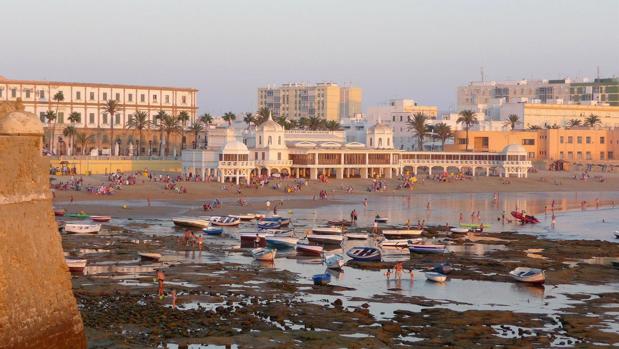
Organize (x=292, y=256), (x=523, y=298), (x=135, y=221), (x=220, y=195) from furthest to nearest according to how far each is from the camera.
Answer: (x=220, y=195) < (x=135, y=221) < (x=292, y=256) < (x=523, y=298)

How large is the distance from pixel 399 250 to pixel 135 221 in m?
26.4

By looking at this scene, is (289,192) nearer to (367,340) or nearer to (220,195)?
(220,195)

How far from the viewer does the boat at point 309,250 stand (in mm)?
65938

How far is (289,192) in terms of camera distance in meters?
117

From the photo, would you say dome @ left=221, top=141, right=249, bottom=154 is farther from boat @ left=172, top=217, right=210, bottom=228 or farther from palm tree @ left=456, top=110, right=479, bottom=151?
palm tree @ left=456, top=110, right=479, bottom=151

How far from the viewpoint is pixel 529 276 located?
2131 inches

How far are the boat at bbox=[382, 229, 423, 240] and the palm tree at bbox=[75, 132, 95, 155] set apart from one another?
74824 mm

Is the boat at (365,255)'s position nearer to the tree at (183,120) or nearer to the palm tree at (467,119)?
the tree at (183,120)

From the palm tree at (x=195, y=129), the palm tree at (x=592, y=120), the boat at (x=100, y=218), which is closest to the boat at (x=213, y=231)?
the boat at (x=100, y=218)

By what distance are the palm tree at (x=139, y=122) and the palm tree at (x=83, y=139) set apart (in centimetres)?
557

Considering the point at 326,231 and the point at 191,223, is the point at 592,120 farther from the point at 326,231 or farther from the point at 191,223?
the point at 326,231

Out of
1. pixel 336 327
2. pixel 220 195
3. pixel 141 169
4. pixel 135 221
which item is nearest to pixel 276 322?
pixel 336 327

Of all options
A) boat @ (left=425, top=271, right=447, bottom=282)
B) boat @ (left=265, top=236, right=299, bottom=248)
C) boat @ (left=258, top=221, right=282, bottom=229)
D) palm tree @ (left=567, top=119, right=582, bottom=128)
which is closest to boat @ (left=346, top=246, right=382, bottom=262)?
boat @ (left=265, top=236, right=299, bottom=248)

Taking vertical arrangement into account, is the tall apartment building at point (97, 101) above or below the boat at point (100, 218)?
above
